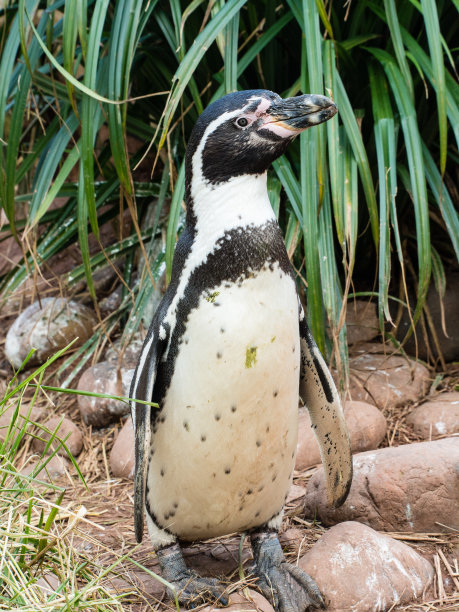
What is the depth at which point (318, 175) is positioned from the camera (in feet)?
7.34

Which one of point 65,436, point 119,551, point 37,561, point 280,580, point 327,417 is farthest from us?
point 65,436

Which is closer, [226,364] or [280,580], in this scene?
[226,364]

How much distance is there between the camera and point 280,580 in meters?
1.83

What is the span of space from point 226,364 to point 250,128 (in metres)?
0.53

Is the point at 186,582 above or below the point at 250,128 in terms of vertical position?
below

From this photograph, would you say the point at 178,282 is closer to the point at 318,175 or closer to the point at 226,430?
the point at 226,430

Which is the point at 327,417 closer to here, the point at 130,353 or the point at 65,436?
the point at 65,436

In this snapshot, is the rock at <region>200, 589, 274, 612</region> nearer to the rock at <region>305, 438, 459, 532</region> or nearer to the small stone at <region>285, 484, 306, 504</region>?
the rock at <region>305, 438, 459, 532</region>

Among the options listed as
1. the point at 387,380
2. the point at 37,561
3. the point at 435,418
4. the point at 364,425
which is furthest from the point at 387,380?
the point at 37,561

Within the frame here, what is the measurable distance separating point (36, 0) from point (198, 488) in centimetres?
177

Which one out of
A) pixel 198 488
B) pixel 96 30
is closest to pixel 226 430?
pixel 198 488

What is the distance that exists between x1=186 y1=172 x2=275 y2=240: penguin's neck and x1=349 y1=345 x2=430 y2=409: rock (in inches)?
47.7

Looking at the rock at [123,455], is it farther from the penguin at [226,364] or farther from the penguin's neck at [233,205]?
the penguin's neck at [233,205]

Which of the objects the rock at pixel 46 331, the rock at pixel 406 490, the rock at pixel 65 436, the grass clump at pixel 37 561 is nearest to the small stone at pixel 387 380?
the rock at pixel 406 490
